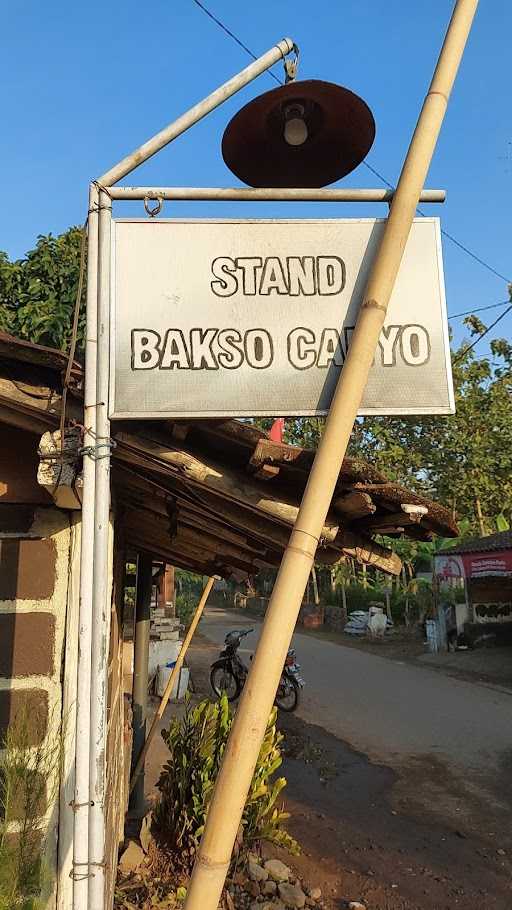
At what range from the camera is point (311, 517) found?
1476 millimetres

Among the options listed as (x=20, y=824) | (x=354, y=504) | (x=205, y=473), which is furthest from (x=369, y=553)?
(x=20, y=824)

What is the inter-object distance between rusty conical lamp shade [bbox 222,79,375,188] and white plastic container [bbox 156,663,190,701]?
33.6ft

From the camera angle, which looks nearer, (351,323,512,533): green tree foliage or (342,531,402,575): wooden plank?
(342,531,402,575): wooden plank

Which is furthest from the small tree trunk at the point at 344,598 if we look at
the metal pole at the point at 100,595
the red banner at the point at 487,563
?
the metal pole at the point at 100,595

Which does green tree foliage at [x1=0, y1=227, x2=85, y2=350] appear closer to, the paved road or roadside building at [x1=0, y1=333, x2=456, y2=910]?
the paved road

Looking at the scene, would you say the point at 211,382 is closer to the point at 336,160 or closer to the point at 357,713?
the point at 336,160

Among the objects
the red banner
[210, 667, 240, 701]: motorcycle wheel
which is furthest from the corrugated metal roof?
[210, 667, 240, 701]: motorcycle wheel

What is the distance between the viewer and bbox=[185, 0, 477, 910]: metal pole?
1.34 metres

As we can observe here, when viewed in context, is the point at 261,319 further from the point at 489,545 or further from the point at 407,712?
the point at 489,545

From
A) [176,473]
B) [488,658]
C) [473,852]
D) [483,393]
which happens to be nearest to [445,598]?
[488,658]

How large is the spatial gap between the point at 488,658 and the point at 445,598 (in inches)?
185

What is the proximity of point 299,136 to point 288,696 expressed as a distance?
33.6 feet

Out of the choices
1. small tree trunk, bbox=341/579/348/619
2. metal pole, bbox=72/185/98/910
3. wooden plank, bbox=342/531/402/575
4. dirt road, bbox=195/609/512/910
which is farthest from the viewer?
small tree trunk, bbox=341/579/348/619

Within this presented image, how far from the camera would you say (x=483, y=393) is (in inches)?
868
